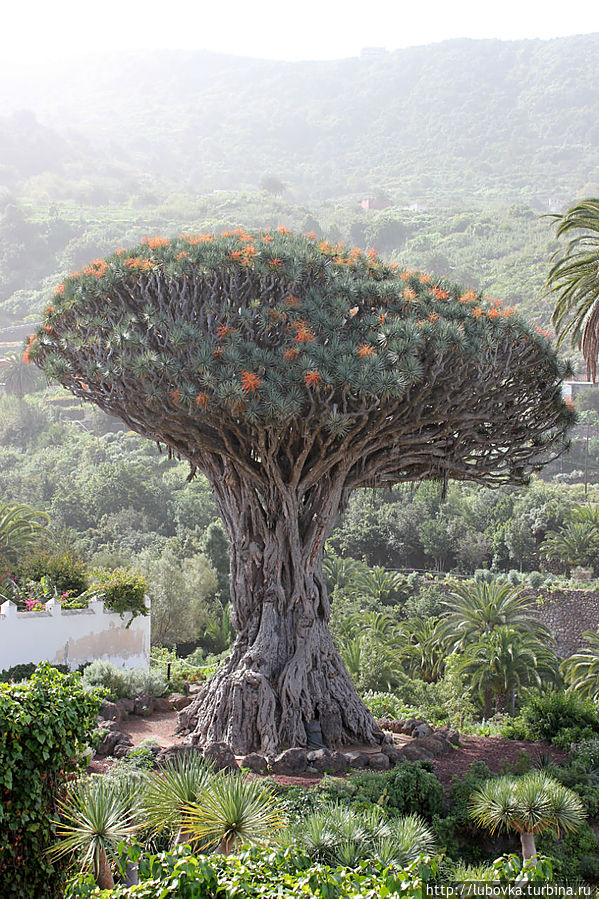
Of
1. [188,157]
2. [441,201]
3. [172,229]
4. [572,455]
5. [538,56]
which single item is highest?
[538,56]

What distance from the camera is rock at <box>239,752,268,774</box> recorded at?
34.6ft

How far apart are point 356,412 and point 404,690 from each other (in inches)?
384

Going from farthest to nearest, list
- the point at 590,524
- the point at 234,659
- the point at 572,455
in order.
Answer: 1. the point at 572,455
2. the point at 590,524
3. the point at 234,659

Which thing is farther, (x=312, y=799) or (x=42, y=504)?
(x=42, y=504)

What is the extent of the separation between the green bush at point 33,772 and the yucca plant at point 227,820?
112 cm

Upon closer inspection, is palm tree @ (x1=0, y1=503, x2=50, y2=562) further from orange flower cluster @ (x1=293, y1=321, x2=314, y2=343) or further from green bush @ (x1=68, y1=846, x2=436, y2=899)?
green bush @ (x1=68, y1=846, x2=436, y2=899)

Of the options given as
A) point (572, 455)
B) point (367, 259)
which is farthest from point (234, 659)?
point (572, 455)

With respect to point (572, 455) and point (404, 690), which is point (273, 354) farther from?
point (572, 455)

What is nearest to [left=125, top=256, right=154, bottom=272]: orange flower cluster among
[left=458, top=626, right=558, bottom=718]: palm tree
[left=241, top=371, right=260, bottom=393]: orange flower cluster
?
[left=241, top=371, right=260, bottom=393]: orange flower cluster

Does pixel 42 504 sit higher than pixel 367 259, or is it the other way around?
pixel 367 259

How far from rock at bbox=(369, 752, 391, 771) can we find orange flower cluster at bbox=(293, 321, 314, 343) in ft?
18.2

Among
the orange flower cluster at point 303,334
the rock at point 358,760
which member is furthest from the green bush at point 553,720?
the orange flower cluster at point 303,334

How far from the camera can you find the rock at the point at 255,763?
34.6 ft

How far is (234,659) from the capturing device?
12680 mm
